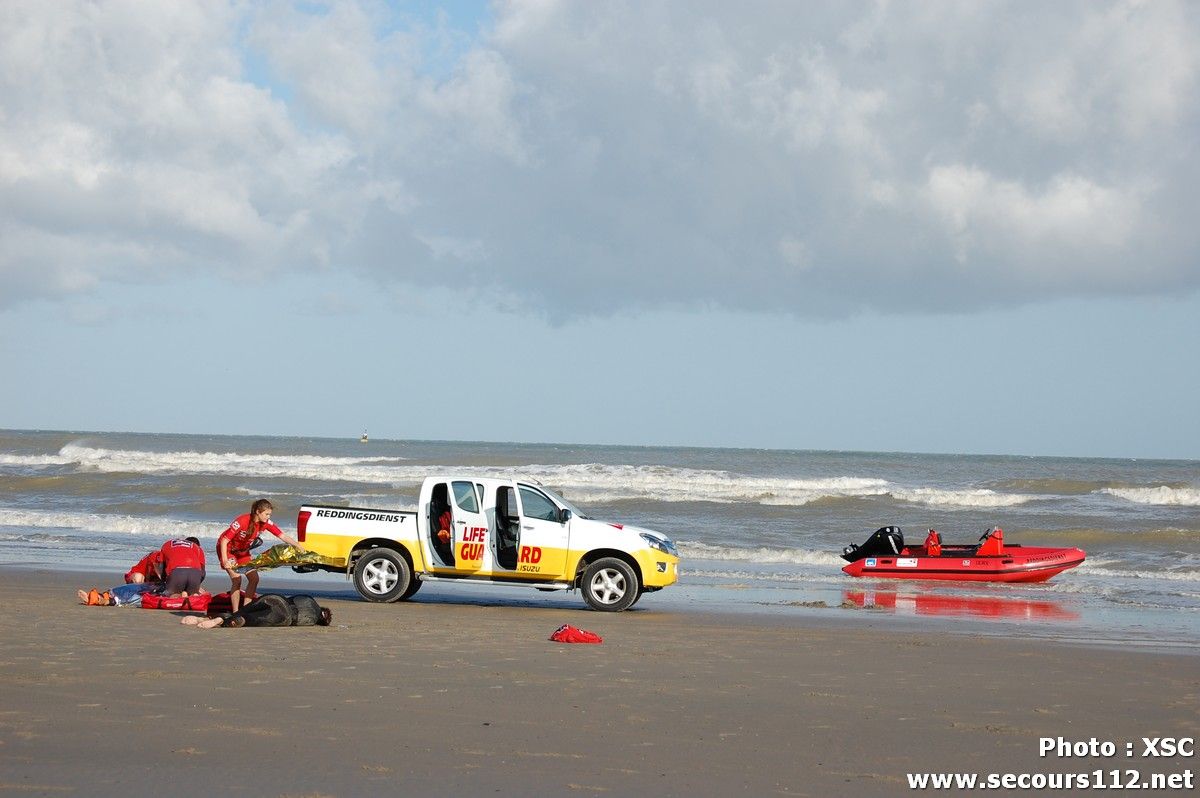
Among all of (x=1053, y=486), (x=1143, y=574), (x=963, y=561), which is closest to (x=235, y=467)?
(x=1053, y=486)

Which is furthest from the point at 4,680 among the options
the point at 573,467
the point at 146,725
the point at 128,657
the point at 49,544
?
the point at 573,467

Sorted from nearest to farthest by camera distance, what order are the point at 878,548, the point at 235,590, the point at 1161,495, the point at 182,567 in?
the point at 235,590 < the point at 182,567 < the point at 878,548 < the point at 1161,495

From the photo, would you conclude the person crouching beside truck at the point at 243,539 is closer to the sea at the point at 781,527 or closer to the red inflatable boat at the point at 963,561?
the sea at the point at 781,527

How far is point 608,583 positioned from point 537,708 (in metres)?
7.43

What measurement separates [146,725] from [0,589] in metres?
10.0

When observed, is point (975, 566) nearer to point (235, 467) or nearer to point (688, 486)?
point (688, 486)

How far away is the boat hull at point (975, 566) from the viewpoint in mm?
22344

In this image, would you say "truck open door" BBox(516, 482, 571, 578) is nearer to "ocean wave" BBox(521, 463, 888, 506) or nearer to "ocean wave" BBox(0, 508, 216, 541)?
"ocean wave" BBox(0, 508, 216, 541)

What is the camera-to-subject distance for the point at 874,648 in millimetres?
12484

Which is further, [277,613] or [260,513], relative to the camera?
[260,513]

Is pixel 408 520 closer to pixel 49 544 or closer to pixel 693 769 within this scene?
pixel 693 769

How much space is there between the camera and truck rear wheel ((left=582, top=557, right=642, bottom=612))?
1578cm

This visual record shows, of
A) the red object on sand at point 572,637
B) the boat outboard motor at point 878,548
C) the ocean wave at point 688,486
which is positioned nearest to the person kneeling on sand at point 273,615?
the red object on sand at point 572,637

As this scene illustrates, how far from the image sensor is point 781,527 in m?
32.5
